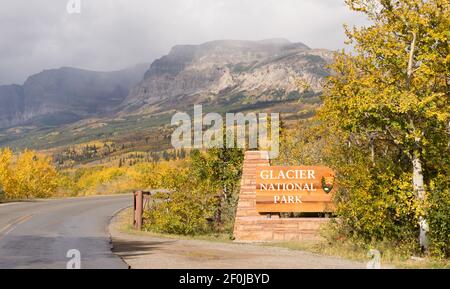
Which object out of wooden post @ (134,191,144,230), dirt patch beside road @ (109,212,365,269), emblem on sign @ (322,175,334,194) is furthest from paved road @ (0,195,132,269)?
emblem on sign @ (322,175,334,194)

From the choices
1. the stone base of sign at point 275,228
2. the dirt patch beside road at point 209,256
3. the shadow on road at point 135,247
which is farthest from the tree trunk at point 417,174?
the shadow on road at point 135,247

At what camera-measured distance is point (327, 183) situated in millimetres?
20438

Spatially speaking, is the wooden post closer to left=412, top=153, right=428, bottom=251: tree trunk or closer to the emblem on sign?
the emblem on sign

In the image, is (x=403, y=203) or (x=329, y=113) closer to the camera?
(x=403, y=203)

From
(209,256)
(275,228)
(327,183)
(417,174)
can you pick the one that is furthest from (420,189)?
(209,256)

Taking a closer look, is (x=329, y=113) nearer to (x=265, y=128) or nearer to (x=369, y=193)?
(x=369, y=193)

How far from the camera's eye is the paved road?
13107 millimetres

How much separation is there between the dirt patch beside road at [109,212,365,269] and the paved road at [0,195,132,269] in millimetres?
643

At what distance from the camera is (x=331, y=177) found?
2038cm

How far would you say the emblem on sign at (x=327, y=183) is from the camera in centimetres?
2036

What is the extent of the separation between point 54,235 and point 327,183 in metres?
10.5

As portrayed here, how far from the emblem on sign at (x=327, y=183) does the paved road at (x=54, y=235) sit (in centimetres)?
835
